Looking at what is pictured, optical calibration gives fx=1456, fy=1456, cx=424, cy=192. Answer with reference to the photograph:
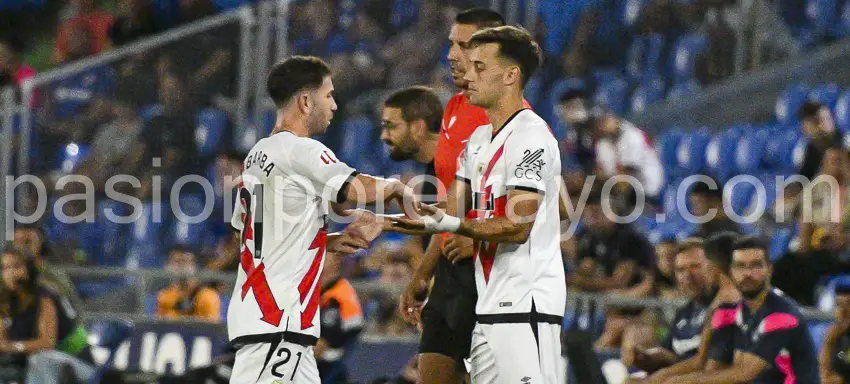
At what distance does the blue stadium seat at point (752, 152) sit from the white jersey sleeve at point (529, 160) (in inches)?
289

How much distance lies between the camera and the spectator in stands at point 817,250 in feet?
32.1

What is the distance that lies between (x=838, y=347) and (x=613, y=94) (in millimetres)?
7085

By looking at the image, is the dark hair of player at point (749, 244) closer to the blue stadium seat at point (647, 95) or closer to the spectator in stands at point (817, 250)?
the spectator in stands at point (817, 250)

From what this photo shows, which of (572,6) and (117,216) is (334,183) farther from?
(572,6)

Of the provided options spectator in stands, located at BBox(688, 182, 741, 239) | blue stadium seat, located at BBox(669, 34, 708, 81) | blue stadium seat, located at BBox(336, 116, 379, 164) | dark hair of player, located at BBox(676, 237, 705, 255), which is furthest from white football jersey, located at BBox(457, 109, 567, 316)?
blue stadium seat, located at BBox(669, 34, 708, 81)

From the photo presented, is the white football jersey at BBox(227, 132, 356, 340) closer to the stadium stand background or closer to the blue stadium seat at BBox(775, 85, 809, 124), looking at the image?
the stadium stand background

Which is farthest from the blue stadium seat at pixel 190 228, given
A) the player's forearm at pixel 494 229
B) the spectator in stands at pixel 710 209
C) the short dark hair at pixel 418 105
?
the player's forearm at pixel 494 229

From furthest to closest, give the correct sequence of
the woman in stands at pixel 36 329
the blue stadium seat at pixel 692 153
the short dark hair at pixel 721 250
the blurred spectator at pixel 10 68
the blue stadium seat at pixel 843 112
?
the blurred spectator at pixel 10 68
the blue stadium seat at pixel 692 153
the blue stadium seat at pixel 843 112
the woman in stands at pixel 36 329
the short dark hair at pixel 721 250

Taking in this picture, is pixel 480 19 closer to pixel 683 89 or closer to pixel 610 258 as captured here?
pixel 610 258

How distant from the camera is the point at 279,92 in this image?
20.2 ft

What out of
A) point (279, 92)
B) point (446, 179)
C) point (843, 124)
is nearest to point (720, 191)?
point (843, 124)

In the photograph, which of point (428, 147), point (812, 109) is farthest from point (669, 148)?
point (428, 147)

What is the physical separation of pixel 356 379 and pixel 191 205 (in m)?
3.64

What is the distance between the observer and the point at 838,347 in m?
8.19
